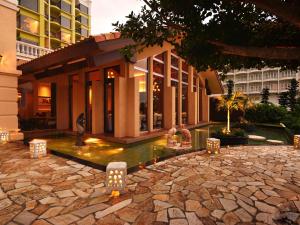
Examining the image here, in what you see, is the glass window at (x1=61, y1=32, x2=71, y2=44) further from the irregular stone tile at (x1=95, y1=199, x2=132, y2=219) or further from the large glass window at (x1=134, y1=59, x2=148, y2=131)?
A: the irregular stone tile at (x1=95, y1=199, x2=132, y2=219)

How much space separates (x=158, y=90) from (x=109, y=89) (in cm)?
348

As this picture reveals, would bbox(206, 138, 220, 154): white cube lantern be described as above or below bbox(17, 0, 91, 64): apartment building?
below

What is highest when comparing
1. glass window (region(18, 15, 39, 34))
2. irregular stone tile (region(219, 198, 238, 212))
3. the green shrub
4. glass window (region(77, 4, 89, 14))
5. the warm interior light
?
glass window (region(77, 4, 89, 14))

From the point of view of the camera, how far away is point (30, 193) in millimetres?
4695

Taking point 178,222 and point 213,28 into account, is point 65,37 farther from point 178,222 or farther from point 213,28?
point 178,222

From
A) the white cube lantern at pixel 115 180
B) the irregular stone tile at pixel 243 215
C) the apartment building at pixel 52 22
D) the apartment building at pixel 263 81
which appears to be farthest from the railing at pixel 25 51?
the apartment building at pixel 263 81

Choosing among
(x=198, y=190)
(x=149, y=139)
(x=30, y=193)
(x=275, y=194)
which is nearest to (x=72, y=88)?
(x=149, y=139)

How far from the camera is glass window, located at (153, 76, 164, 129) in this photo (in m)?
13.5

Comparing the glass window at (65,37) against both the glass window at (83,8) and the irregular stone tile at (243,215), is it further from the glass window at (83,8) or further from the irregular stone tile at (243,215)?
the irregular stone tile at (243,215)

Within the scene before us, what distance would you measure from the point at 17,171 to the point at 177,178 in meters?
4.72

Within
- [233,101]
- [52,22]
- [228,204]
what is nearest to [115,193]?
[228,204]

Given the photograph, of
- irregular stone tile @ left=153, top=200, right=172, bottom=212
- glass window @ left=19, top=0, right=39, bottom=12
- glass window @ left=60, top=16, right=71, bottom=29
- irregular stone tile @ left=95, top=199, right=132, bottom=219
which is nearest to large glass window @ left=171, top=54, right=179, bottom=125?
irregular stone tile @ left=153, top=200, right=172, bottom=212

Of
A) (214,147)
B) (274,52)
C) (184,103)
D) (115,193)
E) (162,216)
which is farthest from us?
(184,103)

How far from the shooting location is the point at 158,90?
13883 millimetres
